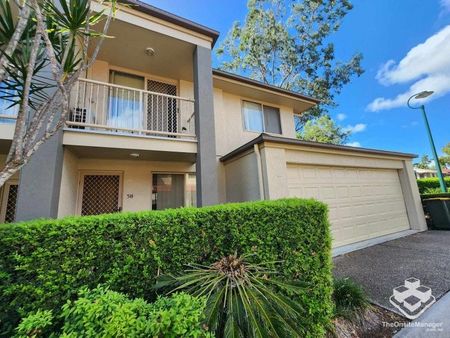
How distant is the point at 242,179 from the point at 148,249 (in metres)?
4.34

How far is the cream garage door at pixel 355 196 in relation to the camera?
22.3 ft

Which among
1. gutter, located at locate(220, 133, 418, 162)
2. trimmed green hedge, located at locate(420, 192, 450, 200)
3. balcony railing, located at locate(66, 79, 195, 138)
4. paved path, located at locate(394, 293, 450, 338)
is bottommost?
paved path, located at locate(394, 293, 450, 338)

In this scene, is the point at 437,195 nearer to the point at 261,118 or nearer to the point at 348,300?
the point at 261,118

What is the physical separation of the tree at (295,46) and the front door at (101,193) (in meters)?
16.0

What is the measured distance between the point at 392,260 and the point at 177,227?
6406 millimetres

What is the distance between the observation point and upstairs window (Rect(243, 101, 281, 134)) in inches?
358

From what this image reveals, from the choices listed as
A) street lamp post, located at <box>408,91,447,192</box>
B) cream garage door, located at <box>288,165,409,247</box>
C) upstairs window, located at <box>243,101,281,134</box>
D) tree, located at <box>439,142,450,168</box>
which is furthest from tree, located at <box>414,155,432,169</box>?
upstairs window, located at <box>243,101,281,134</box>

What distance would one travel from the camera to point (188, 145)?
19.1 ft

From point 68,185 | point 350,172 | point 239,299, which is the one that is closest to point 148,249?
point 239,299

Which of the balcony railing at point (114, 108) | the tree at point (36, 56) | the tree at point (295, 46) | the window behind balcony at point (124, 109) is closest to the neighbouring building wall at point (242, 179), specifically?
the balcony railing at point (114, 108)

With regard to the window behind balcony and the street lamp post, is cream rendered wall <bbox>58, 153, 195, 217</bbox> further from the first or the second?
the street lamp post

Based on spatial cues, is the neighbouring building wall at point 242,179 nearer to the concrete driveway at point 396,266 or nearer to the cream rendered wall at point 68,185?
the concrete driveway at point 396,266

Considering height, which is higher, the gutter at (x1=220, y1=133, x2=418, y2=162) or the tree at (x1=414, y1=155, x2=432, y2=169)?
the tree at (x1=414, y1=155, x2=432, y2=169)

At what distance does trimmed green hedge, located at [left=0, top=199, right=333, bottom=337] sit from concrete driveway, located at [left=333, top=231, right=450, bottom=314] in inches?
71.6
